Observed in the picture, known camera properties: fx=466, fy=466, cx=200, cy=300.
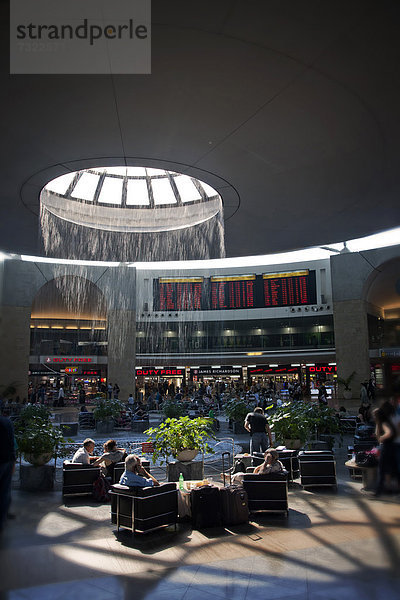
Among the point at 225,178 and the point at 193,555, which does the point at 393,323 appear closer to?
the point at 193,555

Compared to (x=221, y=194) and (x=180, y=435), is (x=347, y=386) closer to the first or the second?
(x=221, y=194)

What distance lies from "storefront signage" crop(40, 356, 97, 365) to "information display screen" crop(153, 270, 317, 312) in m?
8.22

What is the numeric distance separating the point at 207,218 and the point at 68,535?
1039 cm

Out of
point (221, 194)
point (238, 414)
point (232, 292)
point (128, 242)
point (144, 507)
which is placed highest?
point (232, 292)

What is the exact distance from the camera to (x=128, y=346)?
1505 inches

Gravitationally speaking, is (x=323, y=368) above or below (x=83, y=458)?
above

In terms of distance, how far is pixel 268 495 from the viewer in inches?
323

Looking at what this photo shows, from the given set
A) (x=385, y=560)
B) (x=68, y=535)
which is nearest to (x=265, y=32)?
(x=385, y=560)

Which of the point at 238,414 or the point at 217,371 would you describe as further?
the point at 217,371

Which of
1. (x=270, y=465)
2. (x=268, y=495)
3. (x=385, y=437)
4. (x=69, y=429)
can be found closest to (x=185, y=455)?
(x=270, y=465)

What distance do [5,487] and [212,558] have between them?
11.8 feet

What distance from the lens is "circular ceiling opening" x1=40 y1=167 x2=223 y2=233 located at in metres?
14.7

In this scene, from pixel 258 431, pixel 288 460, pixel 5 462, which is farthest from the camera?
pixel 258 431

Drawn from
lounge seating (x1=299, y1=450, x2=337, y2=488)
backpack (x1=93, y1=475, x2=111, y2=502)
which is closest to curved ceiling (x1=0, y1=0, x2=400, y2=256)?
lounge seating (x1=299, y1=450, x2=337, y2=488)
